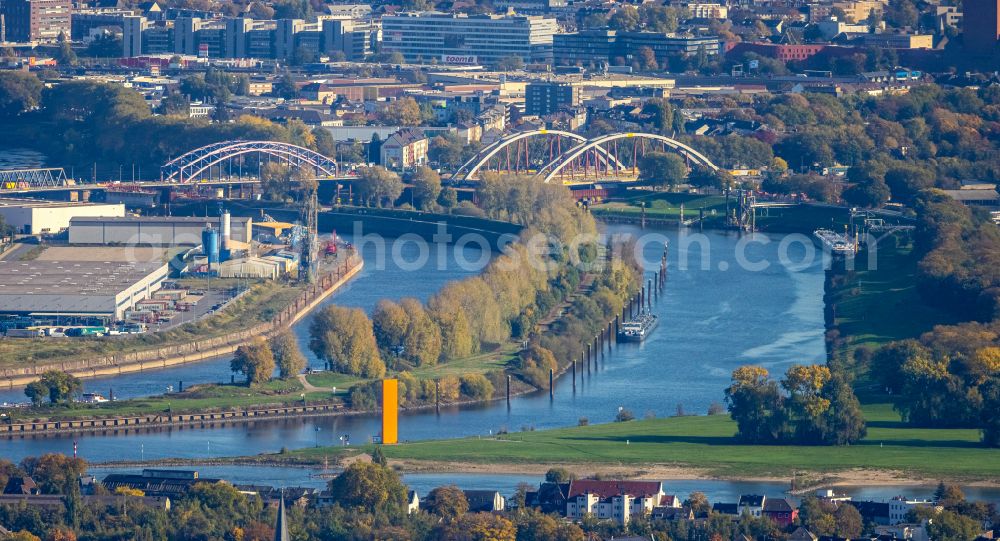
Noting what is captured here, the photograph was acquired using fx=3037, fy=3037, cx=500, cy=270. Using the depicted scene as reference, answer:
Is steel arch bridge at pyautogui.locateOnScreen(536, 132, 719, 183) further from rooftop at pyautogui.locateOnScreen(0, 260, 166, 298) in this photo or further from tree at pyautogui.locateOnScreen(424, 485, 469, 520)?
tree at pyautogui.locateOnScreen(424, 485, 469, 520)

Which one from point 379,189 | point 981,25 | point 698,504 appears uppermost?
point 981,25

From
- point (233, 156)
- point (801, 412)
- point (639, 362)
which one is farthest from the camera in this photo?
point (233, 156)

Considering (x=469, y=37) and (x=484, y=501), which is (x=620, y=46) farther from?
(x=484, y=501)

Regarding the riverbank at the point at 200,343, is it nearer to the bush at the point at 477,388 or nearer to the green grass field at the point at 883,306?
the bush at the point at 477,388

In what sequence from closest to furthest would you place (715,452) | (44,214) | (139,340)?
(715,452), (139,340), (44,214)

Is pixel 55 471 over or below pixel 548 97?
below

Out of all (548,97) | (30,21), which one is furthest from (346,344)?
(30,21)

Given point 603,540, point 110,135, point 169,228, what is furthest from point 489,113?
point 603,540

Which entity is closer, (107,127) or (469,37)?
(107,127)
